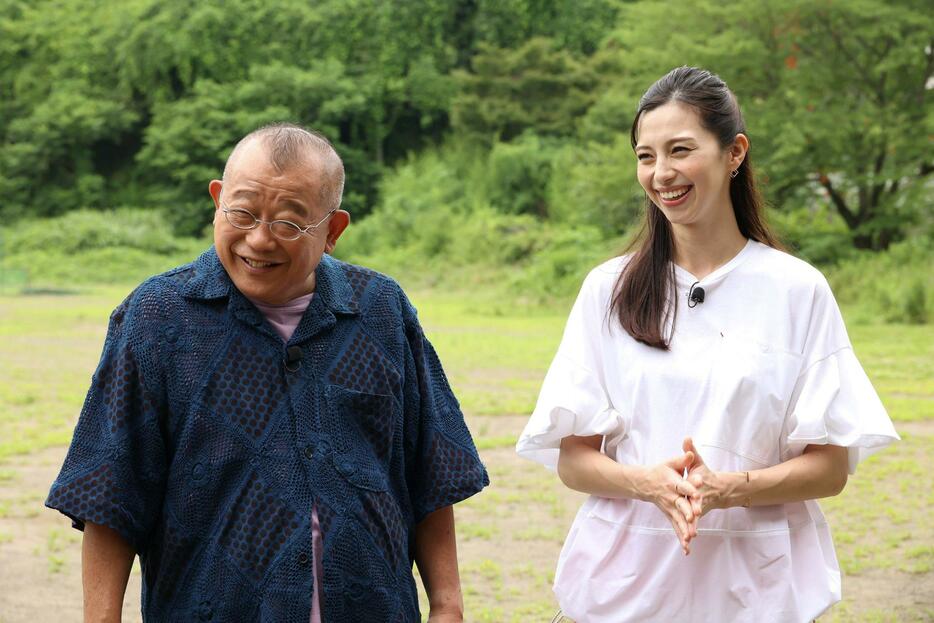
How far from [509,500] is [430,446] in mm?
4527

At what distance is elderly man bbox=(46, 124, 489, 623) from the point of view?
71.0 inches

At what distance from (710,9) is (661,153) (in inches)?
683

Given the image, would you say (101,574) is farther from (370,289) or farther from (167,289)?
(370,289)

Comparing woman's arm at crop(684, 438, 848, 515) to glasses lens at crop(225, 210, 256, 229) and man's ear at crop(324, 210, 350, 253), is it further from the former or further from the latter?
glasses lens at crop(225, 210, 256, 229)

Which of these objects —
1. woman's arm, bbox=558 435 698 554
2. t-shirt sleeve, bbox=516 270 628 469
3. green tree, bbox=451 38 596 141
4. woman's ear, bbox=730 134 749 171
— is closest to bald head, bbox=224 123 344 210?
t-shirt sleeve, bbox=516 270 628 469

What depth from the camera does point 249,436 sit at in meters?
1.83

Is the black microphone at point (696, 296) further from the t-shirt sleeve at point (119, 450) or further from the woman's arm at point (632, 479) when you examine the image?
the t-shirt sleeve at point (119, 450)

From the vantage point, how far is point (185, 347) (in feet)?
6.03

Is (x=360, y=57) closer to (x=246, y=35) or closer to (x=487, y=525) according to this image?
(x=246, y=35)

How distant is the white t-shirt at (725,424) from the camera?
2041 millimetres

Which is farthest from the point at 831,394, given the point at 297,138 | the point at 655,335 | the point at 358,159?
the point at 358,159

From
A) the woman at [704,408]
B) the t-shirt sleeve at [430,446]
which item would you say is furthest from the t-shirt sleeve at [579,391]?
the t-shirt sleeve at [430,446]

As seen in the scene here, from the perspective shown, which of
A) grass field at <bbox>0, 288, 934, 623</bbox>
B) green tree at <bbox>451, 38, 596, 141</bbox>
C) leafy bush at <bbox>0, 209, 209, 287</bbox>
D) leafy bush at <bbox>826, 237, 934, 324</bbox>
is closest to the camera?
grass field at <bbox>0, 288, 934, 623</bbox>

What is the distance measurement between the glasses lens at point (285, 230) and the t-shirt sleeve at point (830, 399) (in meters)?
0.90
